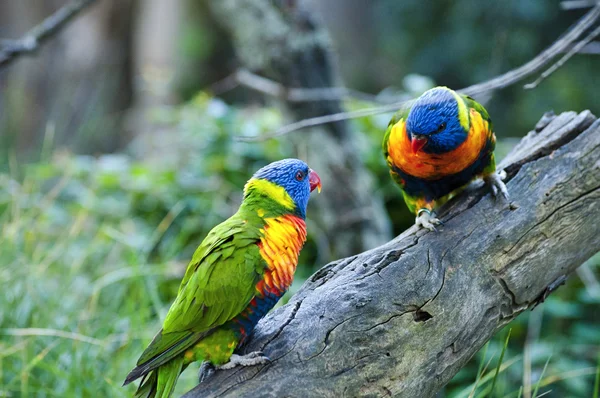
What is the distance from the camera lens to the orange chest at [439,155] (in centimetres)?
197

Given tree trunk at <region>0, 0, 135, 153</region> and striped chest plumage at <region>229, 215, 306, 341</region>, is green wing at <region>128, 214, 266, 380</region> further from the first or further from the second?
tree trunk at <region>0, 0, 135, 153</region>

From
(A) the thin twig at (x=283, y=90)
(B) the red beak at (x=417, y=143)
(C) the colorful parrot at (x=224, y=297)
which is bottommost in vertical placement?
(C) the colorful parrot at (x=224, y=297)

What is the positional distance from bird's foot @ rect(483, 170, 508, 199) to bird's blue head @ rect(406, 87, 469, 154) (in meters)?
0.24

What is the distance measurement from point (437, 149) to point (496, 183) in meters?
0.29

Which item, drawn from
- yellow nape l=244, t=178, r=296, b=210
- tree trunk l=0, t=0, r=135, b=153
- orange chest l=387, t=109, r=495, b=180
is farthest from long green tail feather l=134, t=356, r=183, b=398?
tree trunk l=0, t=0, r=135, b=153

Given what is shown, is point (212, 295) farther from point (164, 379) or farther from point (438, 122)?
point (438, 122)

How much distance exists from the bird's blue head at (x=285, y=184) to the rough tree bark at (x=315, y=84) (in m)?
1.36

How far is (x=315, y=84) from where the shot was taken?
3.08 metres

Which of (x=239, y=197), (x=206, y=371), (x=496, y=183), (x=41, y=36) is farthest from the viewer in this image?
(x=239, y=197)

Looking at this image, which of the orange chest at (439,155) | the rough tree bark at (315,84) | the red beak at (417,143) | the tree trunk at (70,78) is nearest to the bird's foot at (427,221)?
the orange chest at (439,155)

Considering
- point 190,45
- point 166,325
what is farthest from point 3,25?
point 166,325

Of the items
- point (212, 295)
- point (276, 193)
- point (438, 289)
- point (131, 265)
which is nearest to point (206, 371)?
point (212, 295)

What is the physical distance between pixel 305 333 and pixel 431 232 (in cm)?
60

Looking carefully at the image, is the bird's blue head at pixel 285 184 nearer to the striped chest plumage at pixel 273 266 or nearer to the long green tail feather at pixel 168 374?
the striped chest plumage at pixel 273 266
